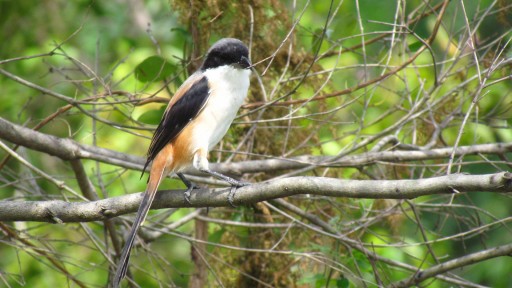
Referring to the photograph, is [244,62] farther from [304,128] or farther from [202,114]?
[304,128]

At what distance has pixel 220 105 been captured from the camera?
4133 millimetres

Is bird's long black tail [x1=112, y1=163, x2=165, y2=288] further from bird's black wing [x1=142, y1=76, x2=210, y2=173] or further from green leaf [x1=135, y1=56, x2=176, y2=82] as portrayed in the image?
green leaf [x1=135, y1=56, x2=176, y2=82]

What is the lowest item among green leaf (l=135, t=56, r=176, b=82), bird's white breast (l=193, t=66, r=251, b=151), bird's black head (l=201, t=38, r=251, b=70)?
bird's white breast (l=193, t=66, r=251, b=151)

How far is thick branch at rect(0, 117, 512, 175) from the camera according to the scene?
4.03 meters

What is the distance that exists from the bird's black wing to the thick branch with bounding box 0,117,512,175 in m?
0.25

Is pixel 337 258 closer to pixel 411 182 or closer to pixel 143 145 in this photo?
pixel 411 182

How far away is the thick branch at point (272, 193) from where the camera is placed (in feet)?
8.57

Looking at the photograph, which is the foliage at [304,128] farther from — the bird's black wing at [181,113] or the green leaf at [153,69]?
the bird's black wing at [181,113]

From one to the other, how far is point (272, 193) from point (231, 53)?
1390mm

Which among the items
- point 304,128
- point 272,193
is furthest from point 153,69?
point 272,193

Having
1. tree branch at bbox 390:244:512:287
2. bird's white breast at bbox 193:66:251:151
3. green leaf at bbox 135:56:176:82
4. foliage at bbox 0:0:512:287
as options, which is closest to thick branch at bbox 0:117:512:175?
foliage at bbox 0:0:512:287

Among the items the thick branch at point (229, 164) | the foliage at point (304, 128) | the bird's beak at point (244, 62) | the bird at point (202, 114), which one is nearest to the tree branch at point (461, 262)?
the foliage at point (304, 128)

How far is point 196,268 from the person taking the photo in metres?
5.00

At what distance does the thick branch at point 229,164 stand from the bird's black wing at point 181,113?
250 mm
